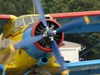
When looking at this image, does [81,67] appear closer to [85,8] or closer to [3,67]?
[3,67]

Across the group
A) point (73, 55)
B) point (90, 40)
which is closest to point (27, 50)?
point (73, 55)

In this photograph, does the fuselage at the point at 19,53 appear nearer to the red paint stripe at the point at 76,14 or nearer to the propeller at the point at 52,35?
the propeller at the point at 52,35

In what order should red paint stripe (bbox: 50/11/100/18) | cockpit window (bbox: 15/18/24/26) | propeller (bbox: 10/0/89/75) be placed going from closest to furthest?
propeller (bbox: 10/0/89/75) < cockpit window (bbox: 15/18/24/26) < red paint stripe (bbox: 50/11/100/18)

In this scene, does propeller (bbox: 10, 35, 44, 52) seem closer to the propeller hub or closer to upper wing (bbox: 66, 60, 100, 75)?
the propeller hub

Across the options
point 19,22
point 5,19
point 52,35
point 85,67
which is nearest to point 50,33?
point 52,35

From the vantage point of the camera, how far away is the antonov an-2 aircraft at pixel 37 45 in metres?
12.3

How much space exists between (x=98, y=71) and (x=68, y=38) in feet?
69.3

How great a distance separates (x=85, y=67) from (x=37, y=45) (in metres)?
2.97

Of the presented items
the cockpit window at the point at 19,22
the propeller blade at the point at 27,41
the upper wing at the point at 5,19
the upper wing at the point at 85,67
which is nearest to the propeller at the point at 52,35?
the propeller blade at the point at 27,41

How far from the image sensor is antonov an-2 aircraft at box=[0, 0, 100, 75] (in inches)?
484

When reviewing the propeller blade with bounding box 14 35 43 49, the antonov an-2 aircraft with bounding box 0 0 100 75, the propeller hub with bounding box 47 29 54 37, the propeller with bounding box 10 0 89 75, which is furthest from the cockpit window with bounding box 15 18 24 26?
the propeller hub with bounding box 47 29 54 37

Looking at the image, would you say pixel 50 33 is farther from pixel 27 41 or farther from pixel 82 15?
pixel 82 15

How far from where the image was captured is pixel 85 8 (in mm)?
36719

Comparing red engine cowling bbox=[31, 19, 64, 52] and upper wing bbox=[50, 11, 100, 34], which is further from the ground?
upper wing bbox=[50, 11, 100, 34]
